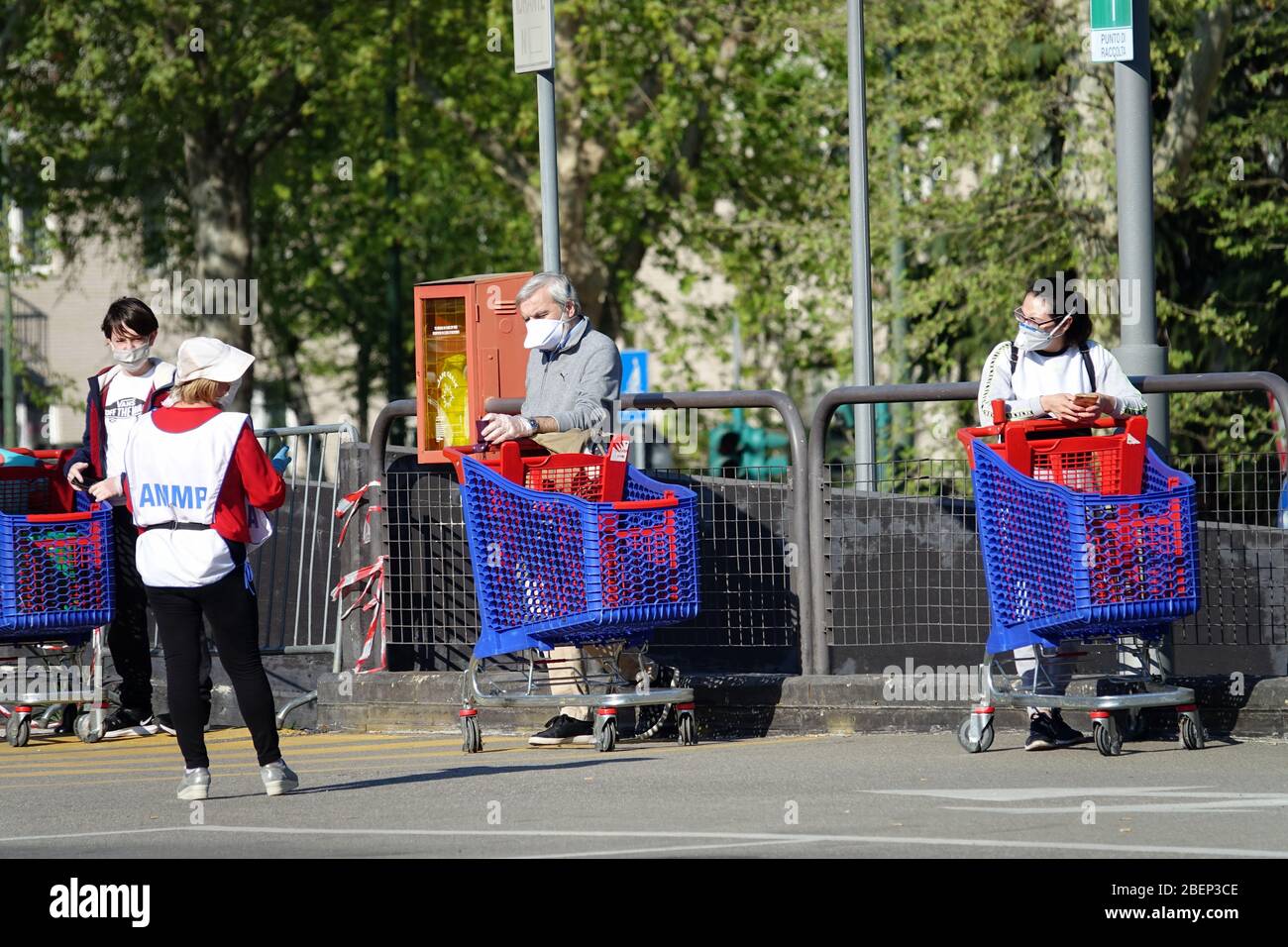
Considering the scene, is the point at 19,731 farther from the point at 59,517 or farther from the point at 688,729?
the point at 688,729

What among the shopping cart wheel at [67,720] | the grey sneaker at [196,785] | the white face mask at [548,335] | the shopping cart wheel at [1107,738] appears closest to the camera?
the grey sneaker at [196,785]

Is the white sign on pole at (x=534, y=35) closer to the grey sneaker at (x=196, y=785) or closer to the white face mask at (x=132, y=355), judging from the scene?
the white face mask at (x=132, y=355)

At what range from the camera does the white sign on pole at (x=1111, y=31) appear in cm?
972

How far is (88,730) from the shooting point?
10914 millimetres

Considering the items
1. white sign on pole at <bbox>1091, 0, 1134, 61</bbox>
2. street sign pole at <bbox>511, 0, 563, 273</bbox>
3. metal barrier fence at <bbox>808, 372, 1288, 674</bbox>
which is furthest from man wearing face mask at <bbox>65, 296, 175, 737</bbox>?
white sign on pole at <bbox>1091, 0, 1134, 61</bbox>

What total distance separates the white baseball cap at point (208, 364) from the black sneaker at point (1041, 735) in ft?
11.4

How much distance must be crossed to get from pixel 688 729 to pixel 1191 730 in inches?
84.5

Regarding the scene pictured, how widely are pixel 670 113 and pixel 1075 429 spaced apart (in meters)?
21.2

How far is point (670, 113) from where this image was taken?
2958cm


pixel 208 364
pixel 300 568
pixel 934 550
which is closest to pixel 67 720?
pixel 300 568

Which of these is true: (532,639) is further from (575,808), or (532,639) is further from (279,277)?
(279,277)

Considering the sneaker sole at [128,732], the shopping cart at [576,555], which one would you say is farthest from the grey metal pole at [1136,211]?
the sneaker sole at [128,732]

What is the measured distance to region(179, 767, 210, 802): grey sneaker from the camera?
8.20 meters
